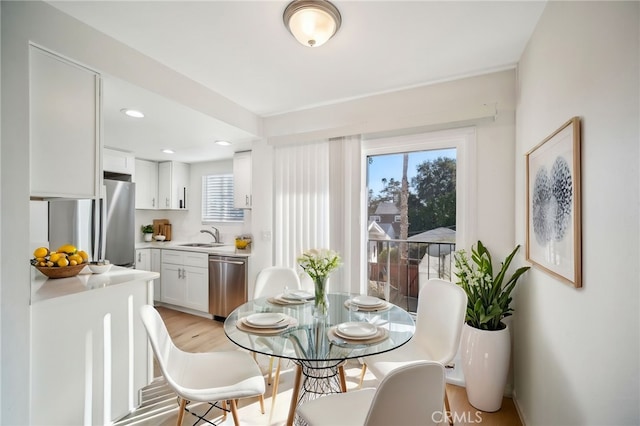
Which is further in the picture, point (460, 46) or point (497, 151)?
point (497, 151)

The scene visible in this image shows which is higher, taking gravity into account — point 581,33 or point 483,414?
point 581,33

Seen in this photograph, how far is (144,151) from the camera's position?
3.99 metres

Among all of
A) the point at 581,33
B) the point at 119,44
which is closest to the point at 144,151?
the point at 119,44

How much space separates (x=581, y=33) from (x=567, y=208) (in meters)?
0.74

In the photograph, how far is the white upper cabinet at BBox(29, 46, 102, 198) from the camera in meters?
1.57

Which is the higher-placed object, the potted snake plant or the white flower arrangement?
the white flower arrangement

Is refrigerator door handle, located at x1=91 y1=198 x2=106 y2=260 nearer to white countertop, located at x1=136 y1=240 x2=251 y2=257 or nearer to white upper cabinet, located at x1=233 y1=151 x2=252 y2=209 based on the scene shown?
white countertop, located at x1=136 y1=240 x2=251 y2=257

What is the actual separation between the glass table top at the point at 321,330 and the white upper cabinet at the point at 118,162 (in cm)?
303

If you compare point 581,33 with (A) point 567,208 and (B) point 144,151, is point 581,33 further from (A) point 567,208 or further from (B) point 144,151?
(B) point 144,151

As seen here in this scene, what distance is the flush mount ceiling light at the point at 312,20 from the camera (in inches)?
60.9

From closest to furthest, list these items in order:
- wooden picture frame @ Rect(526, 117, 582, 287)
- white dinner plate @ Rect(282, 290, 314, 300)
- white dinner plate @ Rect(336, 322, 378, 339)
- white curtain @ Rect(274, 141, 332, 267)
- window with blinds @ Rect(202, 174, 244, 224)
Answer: wooden picture frame @ Rect(526, 117, 582, 287) < white dinner plate @ Rect(336, 322, 378, 339) < white dinner plate @ Rect(282, 290, 314, 300) < white curtain @ Rect(274, 141, 332, 267) < window with blinds @ Rect(202, 174, 244, 224)

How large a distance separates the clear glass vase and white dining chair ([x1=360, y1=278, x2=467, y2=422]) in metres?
0.41

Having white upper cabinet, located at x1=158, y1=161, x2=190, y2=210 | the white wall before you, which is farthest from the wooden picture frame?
white upper cabinet, located at x1=158, y1=161, x2=190, y2=210

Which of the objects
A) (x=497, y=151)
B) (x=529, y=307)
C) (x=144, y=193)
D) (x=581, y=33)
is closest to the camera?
(x=581, y=33)
